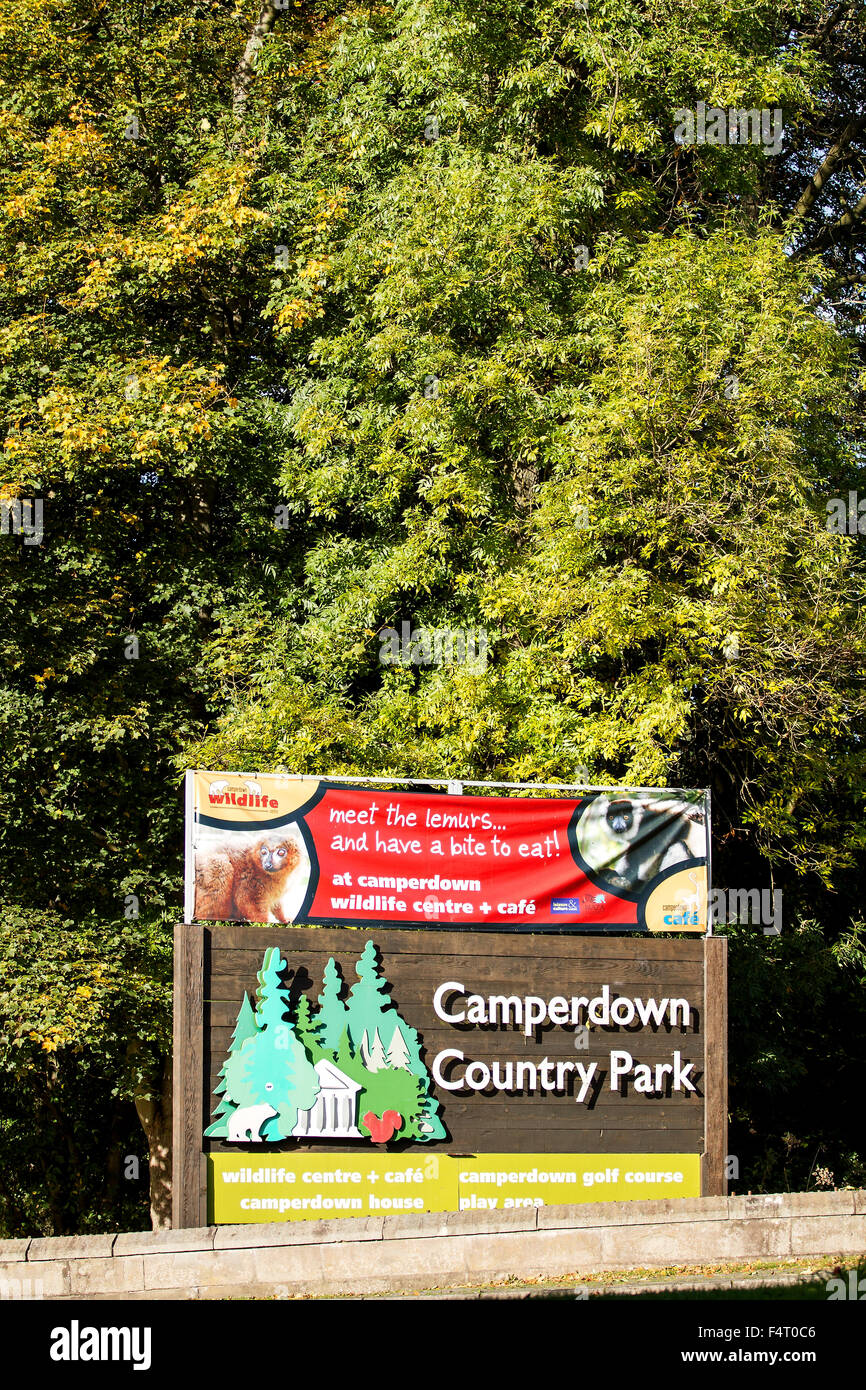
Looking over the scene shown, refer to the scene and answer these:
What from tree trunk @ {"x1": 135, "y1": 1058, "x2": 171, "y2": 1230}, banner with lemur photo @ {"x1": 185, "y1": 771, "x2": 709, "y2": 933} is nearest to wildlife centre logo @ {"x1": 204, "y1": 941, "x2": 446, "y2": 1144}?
banner with lemur photo @ {"x1": 185, "y1": 771, "x2": 709, "y2": 933}

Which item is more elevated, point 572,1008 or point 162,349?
point 162,349

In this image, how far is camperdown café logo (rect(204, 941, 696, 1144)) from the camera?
8.58m

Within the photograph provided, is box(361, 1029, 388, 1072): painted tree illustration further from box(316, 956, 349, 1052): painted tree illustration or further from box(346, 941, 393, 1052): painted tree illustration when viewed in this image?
box(316, 956, 349, 1052): painted tree illustration

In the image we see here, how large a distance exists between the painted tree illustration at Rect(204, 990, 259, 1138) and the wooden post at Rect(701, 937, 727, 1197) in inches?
125

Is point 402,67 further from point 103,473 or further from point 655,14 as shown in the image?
point 103,473

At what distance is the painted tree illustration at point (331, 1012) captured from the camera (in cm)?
873

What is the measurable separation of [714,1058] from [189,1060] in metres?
3.65

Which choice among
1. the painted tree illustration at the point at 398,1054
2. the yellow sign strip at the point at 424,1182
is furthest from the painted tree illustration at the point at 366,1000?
the yellow sign strip at the point at 424,1182

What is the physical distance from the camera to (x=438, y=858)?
915 cm

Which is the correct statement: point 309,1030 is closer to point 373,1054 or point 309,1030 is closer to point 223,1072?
point 373,1054

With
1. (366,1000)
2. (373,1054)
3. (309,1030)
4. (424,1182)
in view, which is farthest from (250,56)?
(424,1182)

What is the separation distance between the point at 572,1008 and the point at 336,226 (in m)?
10.7
